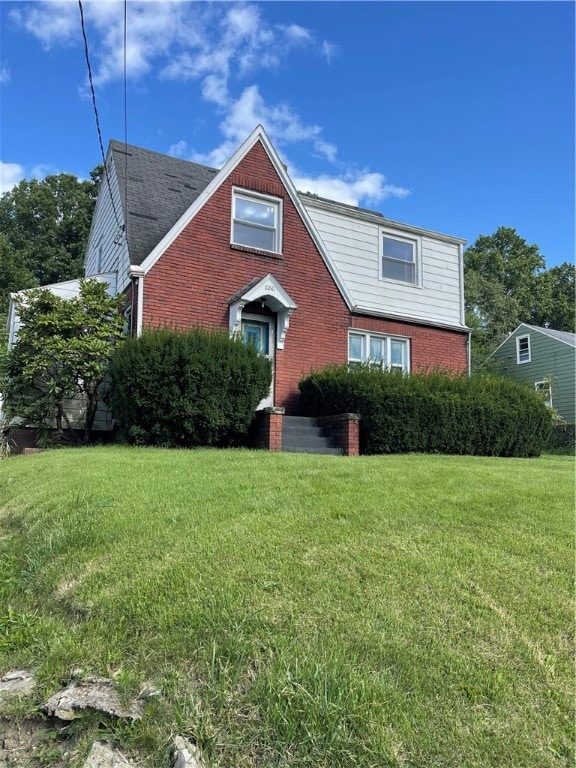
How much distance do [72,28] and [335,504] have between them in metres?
7.11

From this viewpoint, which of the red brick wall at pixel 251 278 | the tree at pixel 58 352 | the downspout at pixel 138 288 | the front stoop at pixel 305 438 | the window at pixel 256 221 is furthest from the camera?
the window at pixel 256 221

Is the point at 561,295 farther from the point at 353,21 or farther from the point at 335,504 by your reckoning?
the point at 335,504

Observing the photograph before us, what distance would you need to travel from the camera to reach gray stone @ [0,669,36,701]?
262 centimetres

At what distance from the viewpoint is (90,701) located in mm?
2467

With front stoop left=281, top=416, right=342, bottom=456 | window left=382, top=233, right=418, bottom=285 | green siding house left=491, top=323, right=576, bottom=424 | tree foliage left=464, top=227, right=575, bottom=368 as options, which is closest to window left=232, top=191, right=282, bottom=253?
window left=382, top=233, right=418, bottom=285

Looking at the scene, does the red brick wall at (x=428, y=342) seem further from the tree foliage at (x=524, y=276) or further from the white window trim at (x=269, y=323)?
the tree foliage at (x=524, y=276)

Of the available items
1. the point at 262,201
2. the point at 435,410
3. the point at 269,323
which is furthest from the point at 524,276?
the point at 435,410

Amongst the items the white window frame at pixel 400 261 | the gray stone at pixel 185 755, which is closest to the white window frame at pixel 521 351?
the white window frame at pixel 400 261

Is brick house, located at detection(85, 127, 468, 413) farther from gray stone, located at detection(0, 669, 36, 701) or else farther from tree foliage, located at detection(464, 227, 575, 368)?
tree foliage, located at detection(464, 227, 575, 368)

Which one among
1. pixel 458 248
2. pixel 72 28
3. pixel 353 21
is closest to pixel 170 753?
pixel 72 28

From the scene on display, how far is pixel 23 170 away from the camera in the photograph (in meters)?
37.5

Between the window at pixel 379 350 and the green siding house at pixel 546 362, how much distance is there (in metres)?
11.3

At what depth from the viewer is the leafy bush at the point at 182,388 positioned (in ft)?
31.0

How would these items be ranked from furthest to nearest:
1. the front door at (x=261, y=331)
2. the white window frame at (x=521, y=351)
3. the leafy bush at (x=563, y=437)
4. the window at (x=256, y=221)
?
the white window frame at (x=521, y=351)
the leafy bush at (x=563, y=437)
the window at (x=256, y=221)
the front door at (x=261, y=331)
